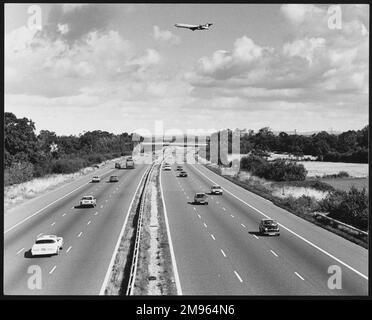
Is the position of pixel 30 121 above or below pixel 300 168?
above

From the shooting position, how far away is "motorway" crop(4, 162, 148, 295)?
26844 millimetres

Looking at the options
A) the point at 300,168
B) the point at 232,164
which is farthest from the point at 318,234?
the point at 232,164

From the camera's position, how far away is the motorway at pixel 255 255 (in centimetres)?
2658

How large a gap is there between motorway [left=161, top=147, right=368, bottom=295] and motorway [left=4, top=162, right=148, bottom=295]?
4845 millimetres

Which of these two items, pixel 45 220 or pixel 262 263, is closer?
pixel 262 263

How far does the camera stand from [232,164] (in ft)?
470

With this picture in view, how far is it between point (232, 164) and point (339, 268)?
113 metres

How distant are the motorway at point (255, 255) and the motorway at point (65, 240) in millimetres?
4845

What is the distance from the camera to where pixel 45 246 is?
1319 inches

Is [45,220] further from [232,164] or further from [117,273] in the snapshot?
[232,164]

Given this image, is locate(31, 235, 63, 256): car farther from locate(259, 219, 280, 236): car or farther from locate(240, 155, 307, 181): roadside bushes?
locate(240, 155, 307, 181): roadside bushes

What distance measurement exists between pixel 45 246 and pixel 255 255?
13281mm

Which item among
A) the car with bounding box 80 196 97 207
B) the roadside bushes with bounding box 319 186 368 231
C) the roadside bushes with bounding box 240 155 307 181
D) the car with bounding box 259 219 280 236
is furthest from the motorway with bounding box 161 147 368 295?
the roadside bushes with bounding box 240 155 307 181

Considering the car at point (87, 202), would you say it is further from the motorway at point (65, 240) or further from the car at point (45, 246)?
the car at point (45, 246)
